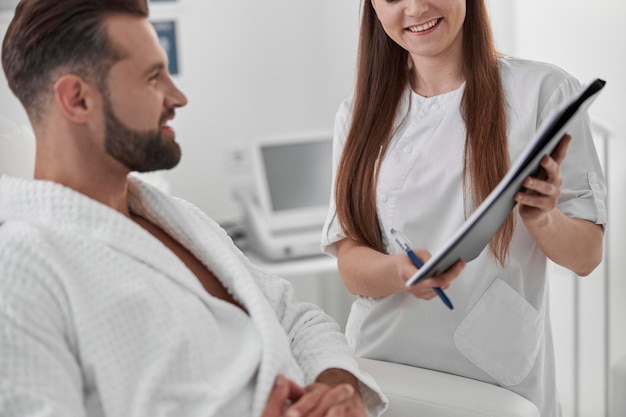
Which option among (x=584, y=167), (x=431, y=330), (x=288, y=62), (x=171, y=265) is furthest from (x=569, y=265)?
(x=288, y=62)

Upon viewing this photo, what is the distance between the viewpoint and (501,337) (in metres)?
1.53

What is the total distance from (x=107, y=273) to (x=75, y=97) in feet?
0.75

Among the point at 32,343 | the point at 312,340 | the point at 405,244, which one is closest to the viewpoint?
the point at 32,343

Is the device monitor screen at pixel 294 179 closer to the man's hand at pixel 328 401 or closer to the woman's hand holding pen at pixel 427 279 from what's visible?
the woman's hand holding pen at pixel 427 279

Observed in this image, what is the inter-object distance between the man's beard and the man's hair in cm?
5

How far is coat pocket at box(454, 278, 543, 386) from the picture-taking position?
4.94 ft

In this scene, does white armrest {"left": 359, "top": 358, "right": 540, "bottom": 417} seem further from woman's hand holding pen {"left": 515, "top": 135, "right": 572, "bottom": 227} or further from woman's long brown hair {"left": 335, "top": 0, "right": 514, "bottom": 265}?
woman's hand holding pen {"left": 515, "top": 135, "right": 572, "bottom": 227}

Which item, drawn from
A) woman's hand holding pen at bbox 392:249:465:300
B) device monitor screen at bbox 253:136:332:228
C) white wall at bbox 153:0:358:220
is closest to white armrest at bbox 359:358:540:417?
woman's hand holding pen at bbox 392:249:465:300

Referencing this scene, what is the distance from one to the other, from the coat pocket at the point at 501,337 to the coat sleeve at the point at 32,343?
737mm

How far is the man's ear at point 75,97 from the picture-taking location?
3.62 feet

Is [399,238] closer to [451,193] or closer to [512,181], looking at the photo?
[451,193]

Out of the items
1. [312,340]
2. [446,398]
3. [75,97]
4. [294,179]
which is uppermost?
[75,97]

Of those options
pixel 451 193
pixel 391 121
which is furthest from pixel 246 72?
pixel 451 193

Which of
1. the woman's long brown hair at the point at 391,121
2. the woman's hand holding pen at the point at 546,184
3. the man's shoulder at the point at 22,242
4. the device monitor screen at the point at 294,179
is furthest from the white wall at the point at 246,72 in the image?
the man's shoulder at the point at 22,242
